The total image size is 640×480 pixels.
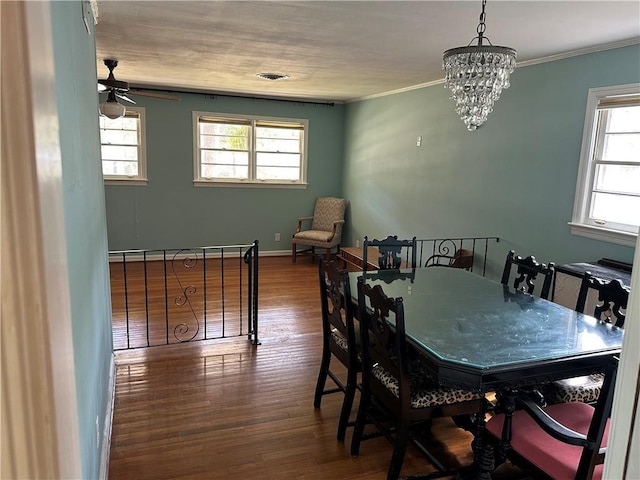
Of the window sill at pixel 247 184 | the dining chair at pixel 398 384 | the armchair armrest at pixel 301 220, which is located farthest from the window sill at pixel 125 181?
the dining chair at pixel 398 384

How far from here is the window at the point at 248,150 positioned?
21.9 feet

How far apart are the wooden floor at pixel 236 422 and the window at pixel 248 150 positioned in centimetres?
365

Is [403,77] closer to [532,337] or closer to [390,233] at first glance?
[390,233]

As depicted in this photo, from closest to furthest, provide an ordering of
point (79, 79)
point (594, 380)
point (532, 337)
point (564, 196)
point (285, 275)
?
point (79, 79), point (532, 337), point (594, 380), point (564, 196), point (285, 275)

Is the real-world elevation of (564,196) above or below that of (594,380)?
above

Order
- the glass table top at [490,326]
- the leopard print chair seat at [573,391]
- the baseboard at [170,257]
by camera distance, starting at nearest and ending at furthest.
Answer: the glass table top at [490,326], the leopard print chair seat at [573,391], the baseboard at [170,257]

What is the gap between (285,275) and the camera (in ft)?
19.9

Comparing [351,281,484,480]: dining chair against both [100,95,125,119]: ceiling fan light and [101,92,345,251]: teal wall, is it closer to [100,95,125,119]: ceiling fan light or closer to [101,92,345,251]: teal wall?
[100,95,125,119]: ceiling fan light

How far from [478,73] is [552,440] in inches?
66.8

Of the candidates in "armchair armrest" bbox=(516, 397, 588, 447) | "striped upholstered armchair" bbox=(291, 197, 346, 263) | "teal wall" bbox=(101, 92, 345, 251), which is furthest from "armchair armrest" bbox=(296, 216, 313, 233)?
"armchair armrest" bbox=(516, 397, 588, 447)

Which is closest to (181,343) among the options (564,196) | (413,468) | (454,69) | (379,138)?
(413,468)

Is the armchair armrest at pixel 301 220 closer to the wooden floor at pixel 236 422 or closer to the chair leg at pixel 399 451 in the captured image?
the wooden floor at pixel 236 422

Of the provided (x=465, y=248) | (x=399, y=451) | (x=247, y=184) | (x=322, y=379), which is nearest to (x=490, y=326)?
(x=399, y=451)

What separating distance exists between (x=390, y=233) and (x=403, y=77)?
2114 mm
